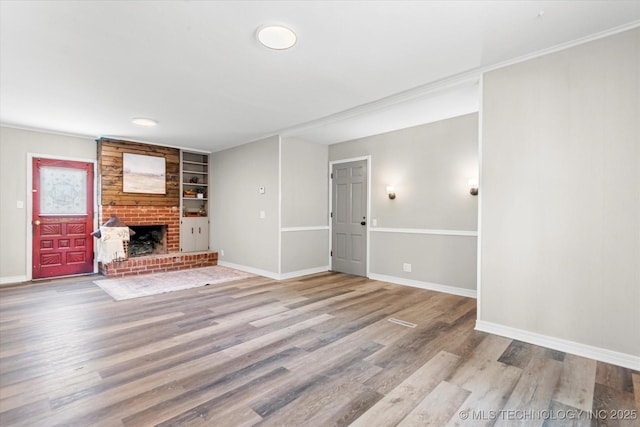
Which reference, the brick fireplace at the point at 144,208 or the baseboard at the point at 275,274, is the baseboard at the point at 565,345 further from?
the brick fireplace at the point at 144,208

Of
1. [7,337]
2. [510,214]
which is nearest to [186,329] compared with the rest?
[7,337]

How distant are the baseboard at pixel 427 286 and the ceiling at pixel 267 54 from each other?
248 centimetres

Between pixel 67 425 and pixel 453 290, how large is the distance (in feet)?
14.2

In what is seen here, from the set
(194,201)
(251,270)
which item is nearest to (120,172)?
(194,201)

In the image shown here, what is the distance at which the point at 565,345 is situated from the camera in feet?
8.57

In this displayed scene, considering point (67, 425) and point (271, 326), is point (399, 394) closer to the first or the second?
point (271, 326)

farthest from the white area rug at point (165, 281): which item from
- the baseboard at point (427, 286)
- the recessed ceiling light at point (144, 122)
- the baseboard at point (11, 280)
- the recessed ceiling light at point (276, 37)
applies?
the recessed ceiling light at point (276, 37)

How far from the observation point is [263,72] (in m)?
3.06

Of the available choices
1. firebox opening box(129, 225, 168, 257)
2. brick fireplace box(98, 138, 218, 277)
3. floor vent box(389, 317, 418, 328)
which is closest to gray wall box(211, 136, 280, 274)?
brick fireplace box(98, 138, 218, 277)

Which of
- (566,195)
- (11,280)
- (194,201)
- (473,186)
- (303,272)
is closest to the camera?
(566,195)

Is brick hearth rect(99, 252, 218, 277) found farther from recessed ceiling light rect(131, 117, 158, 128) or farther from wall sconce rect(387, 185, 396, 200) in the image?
wall sconce rect(387, 185, 396, 200)

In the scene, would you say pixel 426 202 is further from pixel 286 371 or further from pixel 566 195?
pixel 286 371

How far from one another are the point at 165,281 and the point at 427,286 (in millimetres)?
4304

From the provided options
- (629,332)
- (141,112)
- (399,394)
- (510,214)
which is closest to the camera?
(399,394)
